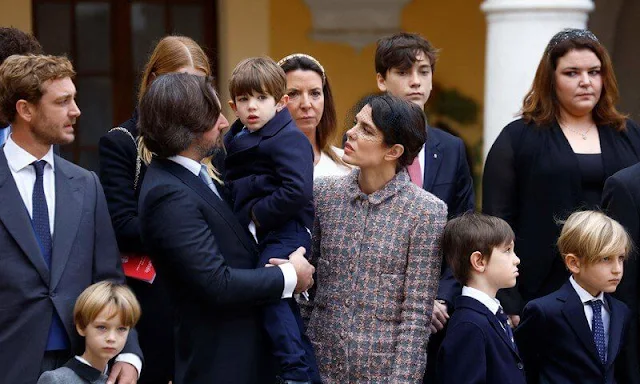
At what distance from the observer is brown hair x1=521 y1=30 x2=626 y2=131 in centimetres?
585

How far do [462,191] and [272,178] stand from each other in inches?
39.7

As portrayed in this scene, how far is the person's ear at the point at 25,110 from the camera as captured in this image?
475 centimetres

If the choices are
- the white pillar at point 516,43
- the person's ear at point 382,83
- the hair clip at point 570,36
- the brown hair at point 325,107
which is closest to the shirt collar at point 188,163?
the brown hair at point 325,107

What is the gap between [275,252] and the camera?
4883 millimetres

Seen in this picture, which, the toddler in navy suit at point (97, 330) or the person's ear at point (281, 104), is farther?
the person's ear at point (281, 104)

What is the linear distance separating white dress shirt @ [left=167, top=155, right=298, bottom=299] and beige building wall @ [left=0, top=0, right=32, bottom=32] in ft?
17.3

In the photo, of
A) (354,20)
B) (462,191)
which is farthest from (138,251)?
(354,20)

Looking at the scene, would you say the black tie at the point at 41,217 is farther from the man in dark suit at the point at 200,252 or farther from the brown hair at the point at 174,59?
the brown hair at the point at 174,59

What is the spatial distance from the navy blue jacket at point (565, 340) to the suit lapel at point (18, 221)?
179 centimetres

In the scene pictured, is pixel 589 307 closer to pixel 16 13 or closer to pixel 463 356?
pixel 463 356

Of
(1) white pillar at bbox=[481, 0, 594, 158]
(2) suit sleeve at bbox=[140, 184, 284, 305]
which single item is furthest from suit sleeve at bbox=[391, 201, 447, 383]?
(1) white pillar at bbox=[481, 0, 594, 158]

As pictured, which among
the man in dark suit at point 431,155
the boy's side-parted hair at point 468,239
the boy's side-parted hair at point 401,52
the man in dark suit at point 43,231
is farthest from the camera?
the boy's side-parted hair at point 401,52

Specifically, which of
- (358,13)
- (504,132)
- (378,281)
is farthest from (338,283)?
(358,13)

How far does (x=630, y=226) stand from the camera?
532 cm
